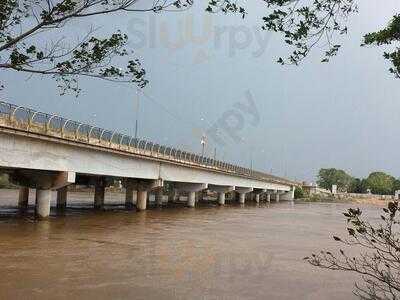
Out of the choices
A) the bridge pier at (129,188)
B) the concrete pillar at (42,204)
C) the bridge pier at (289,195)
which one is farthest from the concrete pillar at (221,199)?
the bridge pier at (289,195)

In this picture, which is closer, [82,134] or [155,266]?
[155,266]

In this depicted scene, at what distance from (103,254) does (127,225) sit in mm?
14410

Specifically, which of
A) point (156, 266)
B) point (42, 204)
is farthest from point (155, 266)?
point (42, 204)

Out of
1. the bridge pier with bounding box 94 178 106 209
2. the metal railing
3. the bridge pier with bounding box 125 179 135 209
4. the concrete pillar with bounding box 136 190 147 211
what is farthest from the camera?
the bridge pier with bounding box 125 179 135 209

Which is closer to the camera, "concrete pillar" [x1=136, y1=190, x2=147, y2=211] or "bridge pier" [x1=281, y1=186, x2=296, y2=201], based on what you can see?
"concrete pillar" [x1=136, y1=190, x2=147, y2=211]

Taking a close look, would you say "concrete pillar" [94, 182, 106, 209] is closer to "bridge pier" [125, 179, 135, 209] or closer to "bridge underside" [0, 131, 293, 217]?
"bridge underside" [0, 131, 293, 217]

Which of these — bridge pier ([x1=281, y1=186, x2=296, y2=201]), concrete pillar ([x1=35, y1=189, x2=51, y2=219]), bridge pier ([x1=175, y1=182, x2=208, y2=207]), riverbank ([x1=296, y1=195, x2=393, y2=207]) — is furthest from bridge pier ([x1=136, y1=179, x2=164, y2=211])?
riverbank ([x1=296, y1=195, x2=393, y2=207])

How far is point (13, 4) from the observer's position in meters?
7.93

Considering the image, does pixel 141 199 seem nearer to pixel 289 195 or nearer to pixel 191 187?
pixel 191 187

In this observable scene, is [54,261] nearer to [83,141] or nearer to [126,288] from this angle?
[126,288]

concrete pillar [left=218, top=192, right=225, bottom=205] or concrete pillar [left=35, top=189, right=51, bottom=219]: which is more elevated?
concrete pillar [left=218, top=192, right=225, bottom=205]

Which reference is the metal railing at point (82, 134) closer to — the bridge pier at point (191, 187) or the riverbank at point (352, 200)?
the bridge pier at point (191, 187)

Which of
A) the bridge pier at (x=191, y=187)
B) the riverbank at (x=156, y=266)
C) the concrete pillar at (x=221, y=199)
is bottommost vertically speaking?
the riverbank at (x=156, y=266)

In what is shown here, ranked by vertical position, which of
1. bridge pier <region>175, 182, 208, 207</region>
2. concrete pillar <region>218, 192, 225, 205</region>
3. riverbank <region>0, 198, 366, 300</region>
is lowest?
riverbank <region>0, 198, 366, 300</region>
